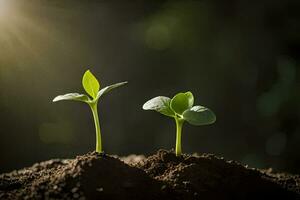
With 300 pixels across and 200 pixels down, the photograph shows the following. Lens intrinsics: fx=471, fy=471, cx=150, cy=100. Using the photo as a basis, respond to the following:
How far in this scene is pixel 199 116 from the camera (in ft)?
3.39

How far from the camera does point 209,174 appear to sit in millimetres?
1043

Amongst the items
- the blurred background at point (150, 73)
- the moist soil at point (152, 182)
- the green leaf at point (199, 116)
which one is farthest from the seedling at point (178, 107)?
the blurred background at point (150, 73)

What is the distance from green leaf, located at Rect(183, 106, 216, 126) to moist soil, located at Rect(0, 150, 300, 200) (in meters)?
0.11

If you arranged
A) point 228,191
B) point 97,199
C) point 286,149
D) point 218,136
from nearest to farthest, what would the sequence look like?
point 97,199 → point 228,191 → point 286,149 → point 218,136

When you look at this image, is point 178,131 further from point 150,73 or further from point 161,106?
point 150,73

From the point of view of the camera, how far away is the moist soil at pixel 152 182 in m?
0.89

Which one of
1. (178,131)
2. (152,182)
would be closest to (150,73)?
(178,131)

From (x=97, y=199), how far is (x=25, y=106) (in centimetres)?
212

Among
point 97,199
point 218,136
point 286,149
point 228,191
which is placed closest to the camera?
point 97,199

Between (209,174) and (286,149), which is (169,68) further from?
(209,174)

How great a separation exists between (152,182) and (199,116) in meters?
0.18

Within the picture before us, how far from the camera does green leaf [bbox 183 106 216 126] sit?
1.02 metres

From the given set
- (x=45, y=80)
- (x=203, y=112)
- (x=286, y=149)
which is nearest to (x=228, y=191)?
(x=203, y=112)

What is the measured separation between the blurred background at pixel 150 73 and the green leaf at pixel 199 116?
1902 millimetres
